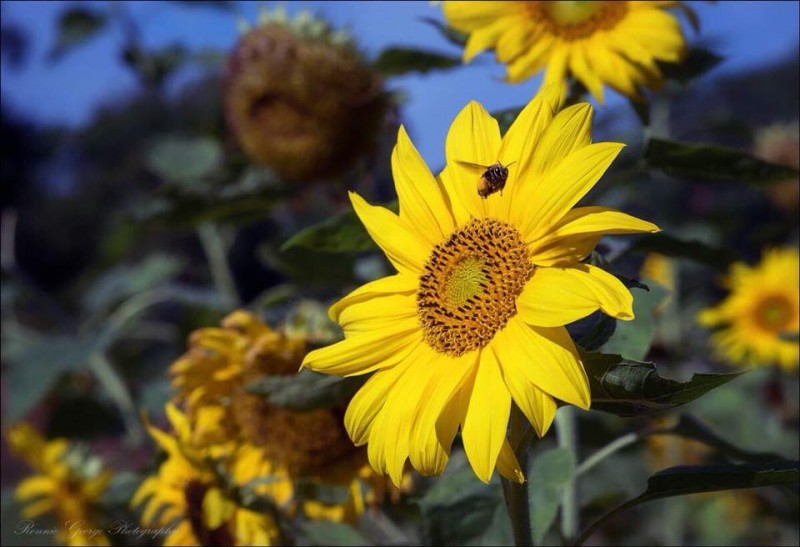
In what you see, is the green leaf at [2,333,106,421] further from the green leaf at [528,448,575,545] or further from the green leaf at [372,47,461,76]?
the green leaf at [528,448,575,545]

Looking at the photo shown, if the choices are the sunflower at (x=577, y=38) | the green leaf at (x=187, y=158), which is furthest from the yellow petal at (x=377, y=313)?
the green leaf at (x=187, y=158)

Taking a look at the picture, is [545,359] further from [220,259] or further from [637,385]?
[220,259]

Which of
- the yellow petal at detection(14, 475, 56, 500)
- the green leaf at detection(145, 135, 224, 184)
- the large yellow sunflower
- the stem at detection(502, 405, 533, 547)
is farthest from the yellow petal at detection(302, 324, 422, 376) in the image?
the green leaf at detection(145, 135, 224, 184)

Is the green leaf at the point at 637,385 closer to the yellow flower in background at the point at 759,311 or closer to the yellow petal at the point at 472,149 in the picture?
the yellow petal at the point at 472,149

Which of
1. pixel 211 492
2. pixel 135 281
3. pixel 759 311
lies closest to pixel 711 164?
pixel 211 492

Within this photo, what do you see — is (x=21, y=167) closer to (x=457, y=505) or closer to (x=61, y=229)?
(x=61, y=229)

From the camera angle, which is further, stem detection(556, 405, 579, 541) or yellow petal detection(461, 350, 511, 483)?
stem detection(556, 405, 579, 541)
